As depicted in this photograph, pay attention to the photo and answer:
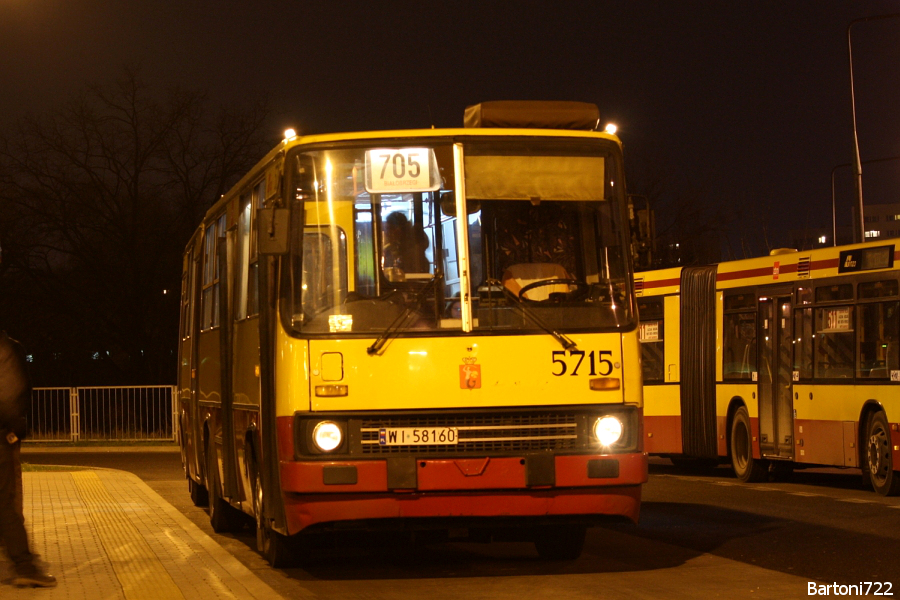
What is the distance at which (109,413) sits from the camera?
118 ft

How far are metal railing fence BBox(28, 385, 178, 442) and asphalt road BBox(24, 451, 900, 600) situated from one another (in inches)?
781

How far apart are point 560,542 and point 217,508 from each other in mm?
4093

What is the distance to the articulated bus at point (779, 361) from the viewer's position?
685 inches

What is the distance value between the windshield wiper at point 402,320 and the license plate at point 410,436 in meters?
0.55

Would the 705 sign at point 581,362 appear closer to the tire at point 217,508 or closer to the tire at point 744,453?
the tire at point 217,508

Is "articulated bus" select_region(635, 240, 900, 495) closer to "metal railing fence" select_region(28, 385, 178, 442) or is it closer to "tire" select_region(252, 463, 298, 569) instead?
"tire" select_region(252, 463, 298, 569)

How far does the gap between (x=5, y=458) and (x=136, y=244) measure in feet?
118

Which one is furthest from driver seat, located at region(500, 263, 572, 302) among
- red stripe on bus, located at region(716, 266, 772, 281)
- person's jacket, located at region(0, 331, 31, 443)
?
red stripe on bus, located at region(716, 266, 772, 281)

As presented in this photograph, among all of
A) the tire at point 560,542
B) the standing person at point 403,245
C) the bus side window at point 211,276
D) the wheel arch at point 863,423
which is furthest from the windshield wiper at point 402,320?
the wheel arch at point 863,423

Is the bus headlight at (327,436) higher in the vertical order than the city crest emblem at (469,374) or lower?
lower

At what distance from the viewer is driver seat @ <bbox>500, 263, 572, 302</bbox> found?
9.74m

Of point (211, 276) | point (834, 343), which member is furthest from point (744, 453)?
point (211, 276)

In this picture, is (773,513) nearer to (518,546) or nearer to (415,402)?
(518,546)

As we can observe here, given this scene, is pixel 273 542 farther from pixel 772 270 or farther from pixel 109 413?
pixel 109 413
